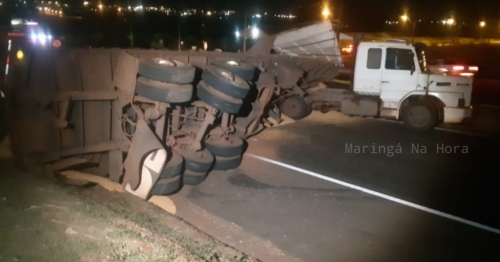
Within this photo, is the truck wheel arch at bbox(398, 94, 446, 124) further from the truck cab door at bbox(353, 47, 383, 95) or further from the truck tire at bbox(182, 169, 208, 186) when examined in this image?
the truck tire at bbox(182, 169, 208, 186)

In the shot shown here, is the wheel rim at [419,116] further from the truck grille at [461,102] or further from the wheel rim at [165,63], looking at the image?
the wheel rim at [165,63]

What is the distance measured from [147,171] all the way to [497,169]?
22.4 ft

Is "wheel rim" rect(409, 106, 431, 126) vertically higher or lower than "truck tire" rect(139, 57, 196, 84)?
lower

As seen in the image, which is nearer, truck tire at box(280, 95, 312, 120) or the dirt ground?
the dirt ground

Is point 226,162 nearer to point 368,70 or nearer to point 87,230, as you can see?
point 87,230

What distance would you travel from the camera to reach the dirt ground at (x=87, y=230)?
4.39 meters

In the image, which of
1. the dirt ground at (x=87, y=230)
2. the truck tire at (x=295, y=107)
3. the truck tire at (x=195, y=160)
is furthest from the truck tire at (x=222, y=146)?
the truck tire at (x=295, y=107)

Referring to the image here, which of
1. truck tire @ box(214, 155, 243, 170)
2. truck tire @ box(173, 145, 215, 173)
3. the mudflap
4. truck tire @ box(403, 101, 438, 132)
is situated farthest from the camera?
truck tire @ box(403, 101, 438, 132)

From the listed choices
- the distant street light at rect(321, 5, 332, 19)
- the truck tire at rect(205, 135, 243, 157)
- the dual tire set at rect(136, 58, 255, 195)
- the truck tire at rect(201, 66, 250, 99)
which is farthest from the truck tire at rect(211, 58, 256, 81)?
the distant street light at rect(321, 5, 332, 19)

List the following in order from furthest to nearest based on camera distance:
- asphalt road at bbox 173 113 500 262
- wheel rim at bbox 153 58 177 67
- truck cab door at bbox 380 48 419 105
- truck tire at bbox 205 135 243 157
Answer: truck cab door at bbox 380 48 419 105
truck tire at bbox 205 135 243 157
wheel rim at bbox 153 58 177 67
asphalt road at bbox 173 113 500 262

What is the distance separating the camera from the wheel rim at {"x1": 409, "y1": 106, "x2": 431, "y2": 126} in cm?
1353

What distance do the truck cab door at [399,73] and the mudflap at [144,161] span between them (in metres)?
7.95

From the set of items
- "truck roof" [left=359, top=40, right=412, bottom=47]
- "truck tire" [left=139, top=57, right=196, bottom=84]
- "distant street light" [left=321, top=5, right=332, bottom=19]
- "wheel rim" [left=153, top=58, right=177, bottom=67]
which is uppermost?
"distant street light" [left=321, top=5, right=332, bottom=19]

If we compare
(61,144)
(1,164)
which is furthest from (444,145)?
(1,164)
